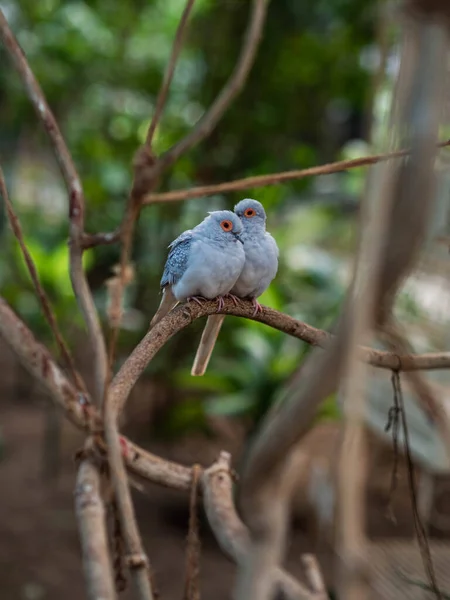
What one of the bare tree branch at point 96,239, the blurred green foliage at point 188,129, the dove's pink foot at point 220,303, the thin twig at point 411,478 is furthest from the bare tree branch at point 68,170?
the blurred green foliage at point 188,129

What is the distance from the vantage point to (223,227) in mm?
647

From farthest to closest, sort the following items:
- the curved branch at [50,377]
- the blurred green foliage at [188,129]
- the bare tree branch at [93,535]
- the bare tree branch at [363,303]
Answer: the blurred green foliage at [188,129] → the curved branch at [50,377] → the bare tree branch at [93,535] → the bare tree branch at [363,303]

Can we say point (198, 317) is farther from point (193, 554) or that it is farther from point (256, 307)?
point (193, 554)

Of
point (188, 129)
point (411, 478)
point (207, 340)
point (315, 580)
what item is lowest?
point (315, 580)

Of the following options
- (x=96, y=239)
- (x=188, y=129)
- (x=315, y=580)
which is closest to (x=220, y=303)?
(x=96, y=239)

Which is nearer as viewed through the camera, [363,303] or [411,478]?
[363,303]

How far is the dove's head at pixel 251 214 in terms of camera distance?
640 mm

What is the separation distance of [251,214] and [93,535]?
0.96 feet

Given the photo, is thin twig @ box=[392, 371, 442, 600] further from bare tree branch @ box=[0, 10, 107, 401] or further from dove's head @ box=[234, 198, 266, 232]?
bare tree branch @ box=[0, 10, 107, 401]

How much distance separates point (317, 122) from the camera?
87.4 inches

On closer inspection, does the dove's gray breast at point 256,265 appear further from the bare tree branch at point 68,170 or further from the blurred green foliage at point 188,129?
the blurred green foliage at point 188,129

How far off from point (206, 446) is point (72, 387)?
108 centimetres

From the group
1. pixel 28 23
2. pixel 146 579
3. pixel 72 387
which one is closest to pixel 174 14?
pixel 28 23

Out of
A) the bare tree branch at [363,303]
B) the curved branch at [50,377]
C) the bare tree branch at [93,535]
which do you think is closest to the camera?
the bare tree branch at [363,303]
